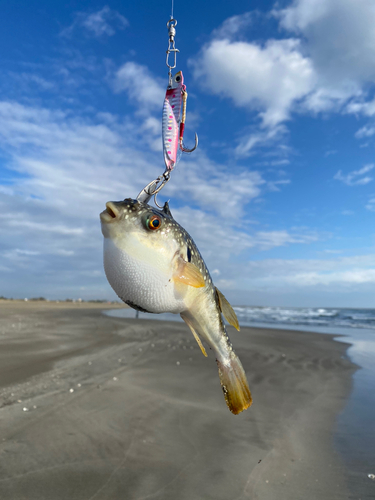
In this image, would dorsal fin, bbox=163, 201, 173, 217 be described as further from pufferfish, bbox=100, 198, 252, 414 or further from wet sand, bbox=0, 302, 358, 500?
wet sand, bbox=0, 302, 358, 500

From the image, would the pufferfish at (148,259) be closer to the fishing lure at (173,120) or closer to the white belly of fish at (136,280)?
the white belly of fish at (136,280)

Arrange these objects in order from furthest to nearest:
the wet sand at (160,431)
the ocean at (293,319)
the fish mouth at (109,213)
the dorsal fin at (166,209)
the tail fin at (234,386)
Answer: the ocean at (293,319) < the wet sand at (160,431) < the tail fin at (234,386) < the dorsal fin at (166,209) < the fish mouth at (109,213)

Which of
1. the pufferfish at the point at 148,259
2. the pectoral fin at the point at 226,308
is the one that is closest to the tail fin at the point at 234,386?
the pectoral fin at the point at 226,308

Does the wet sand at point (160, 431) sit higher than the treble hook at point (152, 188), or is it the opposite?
the treble hook at point (152, 188)

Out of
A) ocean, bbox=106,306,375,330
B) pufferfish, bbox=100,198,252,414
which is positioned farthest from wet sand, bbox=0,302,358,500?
ocean, bbox=106,306,375,330

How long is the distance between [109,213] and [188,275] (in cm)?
44

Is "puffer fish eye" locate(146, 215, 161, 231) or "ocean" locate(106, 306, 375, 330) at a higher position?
"puffer fish eye" locate(146, 215, 161, 231)

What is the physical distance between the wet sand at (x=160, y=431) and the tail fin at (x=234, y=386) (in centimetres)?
286

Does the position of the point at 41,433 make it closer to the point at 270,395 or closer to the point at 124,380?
the point at 124,380

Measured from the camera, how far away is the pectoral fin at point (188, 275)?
1.42 metres

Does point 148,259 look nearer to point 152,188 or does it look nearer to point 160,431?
point 152,188

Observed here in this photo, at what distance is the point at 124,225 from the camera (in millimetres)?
1331

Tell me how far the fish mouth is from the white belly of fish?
0.09m

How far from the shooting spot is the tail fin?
5.84 feet
